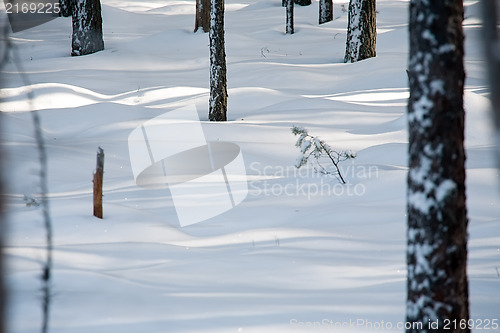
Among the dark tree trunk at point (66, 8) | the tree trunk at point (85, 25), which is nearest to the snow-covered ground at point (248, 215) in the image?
the tree trunk at point (85, 25)

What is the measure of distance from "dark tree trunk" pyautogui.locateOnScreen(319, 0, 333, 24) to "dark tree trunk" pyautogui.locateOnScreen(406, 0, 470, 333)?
761 inches

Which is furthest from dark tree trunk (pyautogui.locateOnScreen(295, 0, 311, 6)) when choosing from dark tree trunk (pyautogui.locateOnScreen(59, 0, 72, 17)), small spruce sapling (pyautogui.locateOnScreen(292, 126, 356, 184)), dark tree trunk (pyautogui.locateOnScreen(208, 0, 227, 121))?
small spruce sapling (pyautogui.locateOnScreen(292, 126, 356, 184))

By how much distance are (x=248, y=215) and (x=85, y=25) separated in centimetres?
1303

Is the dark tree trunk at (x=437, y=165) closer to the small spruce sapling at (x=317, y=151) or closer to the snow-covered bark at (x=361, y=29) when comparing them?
the small spruce sapling at (x=317, y=151)

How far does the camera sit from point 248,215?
19.7 ft

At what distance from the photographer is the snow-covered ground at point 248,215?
10.9 ft

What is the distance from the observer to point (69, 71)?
15086mm

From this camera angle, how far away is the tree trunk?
16797 millimetres

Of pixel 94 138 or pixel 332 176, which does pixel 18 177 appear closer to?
pixel 94 138

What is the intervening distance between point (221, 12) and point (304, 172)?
4026 mm

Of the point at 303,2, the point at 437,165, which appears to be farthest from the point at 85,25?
the point at 437,165

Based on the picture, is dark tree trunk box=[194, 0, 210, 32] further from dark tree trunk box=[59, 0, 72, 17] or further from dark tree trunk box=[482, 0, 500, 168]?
dark tree trunk box=[482, 0, 500, 168]

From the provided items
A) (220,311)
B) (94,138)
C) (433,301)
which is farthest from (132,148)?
(433,301)

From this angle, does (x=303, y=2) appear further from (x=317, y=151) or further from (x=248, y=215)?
(x=248, y=215)
